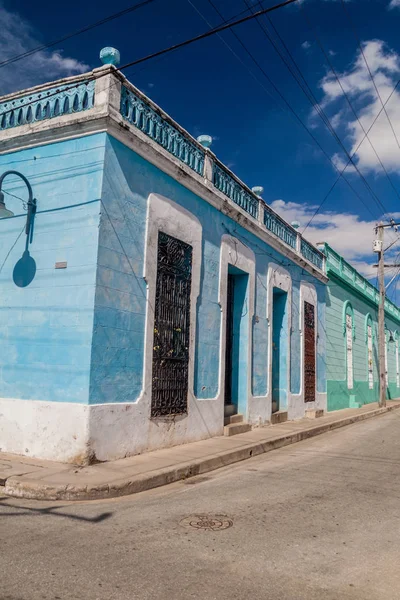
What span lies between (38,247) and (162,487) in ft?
13.4

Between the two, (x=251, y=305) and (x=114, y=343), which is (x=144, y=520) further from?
(x=251, y=305)

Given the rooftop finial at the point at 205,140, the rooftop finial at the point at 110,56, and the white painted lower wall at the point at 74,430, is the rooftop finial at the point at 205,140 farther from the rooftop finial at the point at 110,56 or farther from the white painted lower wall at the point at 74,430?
the white painted lower wall at the point at 74,430

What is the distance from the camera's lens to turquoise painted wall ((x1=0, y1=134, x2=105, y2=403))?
7512 mm

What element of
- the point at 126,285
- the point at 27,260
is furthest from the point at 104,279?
the point at 27,260

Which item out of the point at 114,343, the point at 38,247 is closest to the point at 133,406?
the point at 114,343

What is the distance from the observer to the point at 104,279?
7707 millimetres

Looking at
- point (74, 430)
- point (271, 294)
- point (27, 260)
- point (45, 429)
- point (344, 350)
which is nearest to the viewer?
point (74, 430)

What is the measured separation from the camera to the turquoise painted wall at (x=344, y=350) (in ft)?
64.8

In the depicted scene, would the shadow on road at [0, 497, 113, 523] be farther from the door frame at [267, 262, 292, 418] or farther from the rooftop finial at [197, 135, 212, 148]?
the door frame at [267, 262, 292, 418]

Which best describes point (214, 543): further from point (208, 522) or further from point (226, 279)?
point (226, 279)

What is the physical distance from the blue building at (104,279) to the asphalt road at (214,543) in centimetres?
176

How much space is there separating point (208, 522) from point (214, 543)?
0.65m

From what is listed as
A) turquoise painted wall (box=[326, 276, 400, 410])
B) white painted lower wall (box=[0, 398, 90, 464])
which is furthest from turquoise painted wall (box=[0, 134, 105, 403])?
turquoise painted wall (box=[326, 276, 400, 410])

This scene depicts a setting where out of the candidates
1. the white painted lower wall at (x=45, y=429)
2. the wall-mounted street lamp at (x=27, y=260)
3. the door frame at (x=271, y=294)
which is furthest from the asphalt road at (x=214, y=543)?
the door frame at (x=271, y=294)
